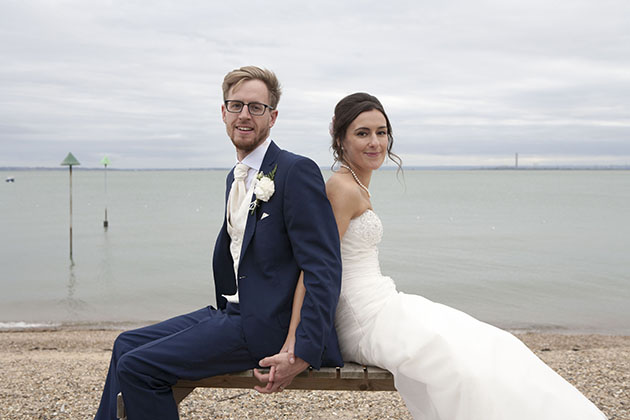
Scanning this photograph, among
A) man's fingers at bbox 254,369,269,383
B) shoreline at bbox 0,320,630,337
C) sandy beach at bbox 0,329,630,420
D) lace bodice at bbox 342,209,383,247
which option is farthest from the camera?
shoreline at bbox 0,320,630,337

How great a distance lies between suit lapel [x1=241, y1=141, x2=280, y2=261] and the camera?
3152 millimetres

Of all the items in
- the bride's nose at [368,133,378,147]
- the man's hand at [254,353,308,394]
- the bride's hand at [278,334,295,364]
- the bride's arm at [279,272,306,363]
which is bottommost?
the man's hand at [254,353,308,394]

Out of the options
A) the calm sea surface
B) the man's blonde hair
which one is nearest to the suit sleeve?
the man's blonde hair

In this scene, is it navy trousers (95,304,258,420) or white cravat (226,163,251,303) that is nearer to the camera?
navy trousers (95,304,258,420)

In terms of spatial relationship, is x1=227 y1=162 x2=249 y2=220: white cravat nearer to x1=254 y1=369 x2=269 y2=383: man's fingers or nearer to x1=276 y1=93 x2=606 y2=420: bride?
x1=276 y1=93 x2=606 y2=420: bride

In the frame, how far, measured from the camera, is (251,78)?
3.24 metres

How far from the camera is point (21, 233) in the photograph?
29.6 m

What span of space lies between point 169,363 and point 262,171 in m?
1.13

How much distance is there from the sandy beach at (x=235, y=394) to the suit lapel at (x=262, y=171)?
8.57ft

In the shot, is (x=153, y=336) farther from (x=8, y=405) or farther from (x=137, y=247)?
(x=137, y=247)

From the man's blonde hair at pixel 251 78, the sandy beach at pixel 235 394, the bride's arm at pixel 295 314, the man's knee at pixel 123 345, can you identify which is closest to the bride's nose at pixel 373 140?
the man's blonde hair at pixel 251 78

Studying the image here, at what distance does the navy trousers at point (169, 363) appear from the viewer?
2992 mm

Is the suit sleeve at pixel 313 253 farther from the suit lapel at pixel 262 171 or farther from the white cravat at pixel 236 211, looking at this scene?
the white cravat at pixel 236 211

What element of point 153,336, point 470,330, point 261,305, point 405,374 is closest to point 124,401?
point 153,336
